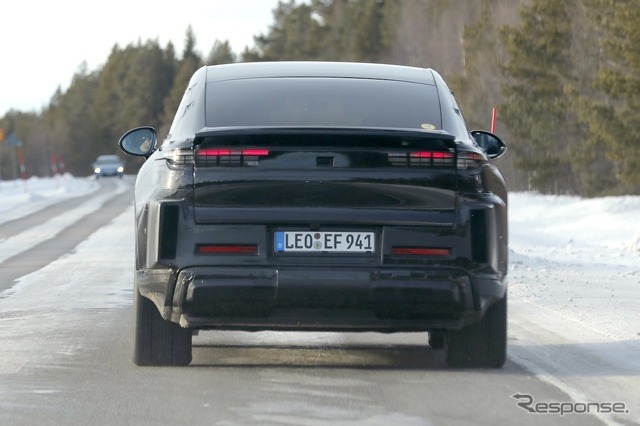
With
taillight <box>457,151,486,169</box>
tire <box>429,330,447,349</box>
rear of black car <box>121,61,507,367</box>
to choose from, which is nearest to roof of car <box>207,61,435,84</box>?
rear of black car <box>121,61,507,367</box>

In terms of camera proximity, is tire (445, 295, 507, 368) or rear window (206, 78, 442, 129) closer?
rear window (206, 78, 442, 129)

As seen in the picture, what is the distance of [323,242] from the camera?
6.67 metres

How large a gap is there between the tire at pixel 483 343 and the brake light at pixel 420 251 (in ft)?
2.12

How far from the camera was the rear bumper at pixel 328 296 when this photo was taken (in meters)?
6.63

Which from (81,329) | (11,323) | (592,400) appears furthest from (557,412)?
(11,323)

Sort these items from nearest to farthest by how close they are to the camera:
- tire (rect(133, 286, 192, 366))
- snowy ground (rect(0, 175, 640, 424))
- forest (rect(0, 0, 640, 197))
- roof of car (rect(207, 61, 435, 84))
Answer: snowy ground (rect(0, 175, 640, 424)) → tire (rect(133, 286, 192, 366)) → roof of car (rect(207, 61, 435, 84)) → forest (rect(0, 0, 640, 197))

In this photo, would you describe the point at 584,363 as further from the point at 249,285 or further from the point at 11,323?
the point at 11,323

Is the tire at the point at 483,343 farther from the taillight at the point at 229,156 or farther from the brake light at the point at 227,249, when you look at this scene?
the taillight at the point at 229,156

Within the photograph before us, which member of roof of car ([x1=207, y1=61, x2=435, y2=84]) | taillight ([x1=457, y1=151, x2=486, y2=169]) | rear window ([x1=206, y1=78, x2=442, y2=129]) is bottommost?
taillight ([x1=457, y1=151, x2=486, y2=169])

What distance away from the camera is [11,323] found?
9.52 m

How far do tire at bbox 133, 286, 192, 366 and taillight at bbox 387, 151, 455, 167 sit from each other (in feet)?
4.97

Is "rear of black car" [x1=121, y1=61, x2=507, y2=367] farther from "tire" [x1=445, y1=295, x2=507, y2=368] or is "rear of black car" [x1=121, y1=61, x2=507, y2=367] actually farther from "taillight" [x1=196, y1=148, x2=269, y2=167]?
"tire" [x1=445, y1=295, x2=507, y2=368]

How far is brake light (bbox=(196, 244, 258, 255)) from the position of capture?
6.64m

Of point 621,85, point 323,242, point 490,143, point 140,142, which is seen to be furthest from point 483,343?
point 621,85
